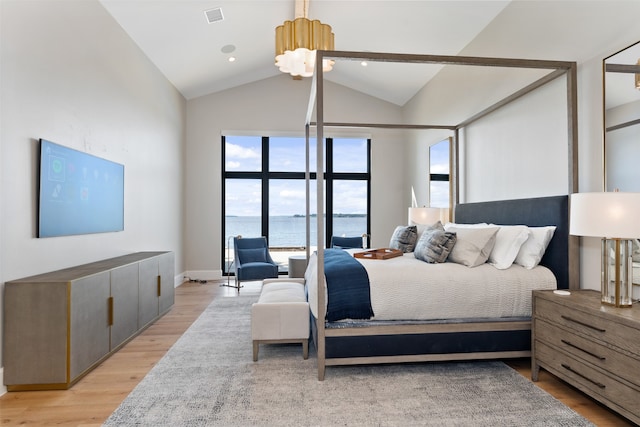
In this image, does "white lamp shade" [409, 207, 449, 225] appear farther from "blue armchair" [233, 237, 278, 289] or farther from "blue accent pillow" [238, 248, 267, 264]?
"blue accent pillow" [238, 248, 267, 264]

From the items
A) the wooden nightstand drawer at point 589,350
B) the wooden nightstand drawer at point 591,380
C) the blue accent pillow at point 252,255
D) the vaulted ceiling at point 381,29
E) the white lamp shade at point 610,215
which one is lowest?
the wooden nightstand drawer at point 591,380

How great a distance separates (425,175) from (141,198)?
3986mm

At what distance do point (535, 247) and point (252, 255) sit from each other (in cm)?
405

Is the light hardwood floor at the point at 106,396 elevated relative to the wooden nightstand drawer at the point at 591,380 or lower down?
lower down

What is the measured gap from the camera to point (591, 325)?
2.09 meters

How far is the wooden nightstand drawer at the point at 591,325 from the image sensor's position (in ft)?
6.13

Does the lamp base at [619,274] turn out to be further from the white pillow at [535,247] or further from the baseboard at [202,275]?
the baseboard at [202,275]

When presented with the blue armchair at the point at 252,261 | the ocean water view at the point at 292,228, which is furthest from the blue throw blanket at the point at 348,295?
the ocean water view at the point at 292,228

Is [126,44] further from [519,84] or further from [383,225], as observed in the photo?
[383,225]

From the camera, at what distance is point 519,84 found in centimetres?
359

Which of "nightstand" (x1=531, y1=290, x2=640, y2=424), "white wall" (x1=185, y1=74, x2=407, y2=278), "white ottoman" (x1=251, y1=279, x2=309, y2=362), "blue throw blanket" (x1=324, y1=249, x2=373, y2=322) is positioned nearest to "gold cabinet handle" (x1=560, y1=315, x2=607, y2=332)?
"nightstand" (x1=531, y1=290, x2=640, y2=424)

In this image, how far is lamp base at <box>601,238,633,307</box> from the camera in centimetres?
213

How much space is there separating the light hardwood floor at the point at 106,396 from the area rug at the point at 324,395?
9cm

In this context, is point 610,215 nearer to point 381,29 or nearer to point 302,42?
point 302,42
